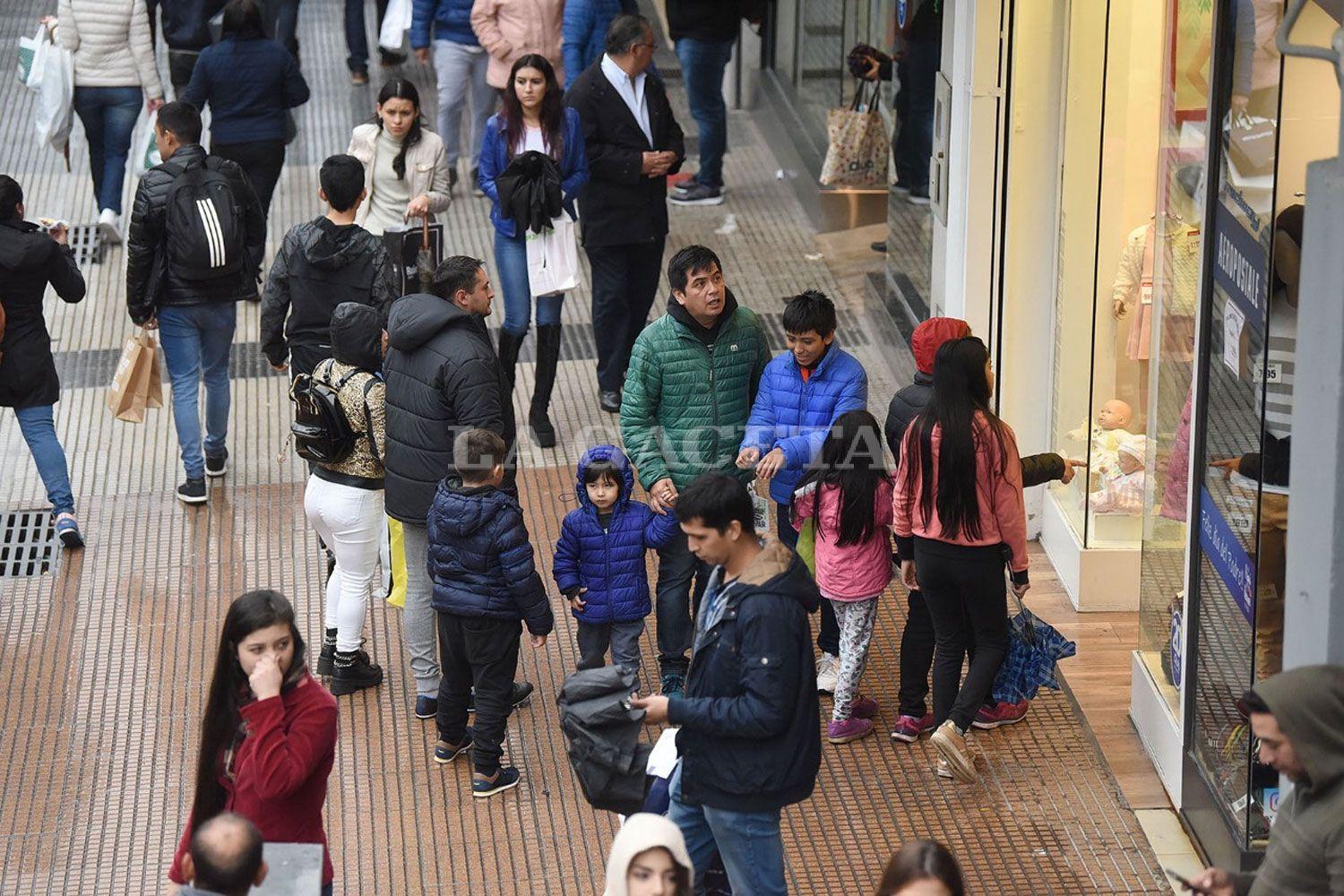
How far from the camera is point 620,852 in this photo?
4.48 m

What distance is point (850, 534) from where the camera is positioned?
701cm

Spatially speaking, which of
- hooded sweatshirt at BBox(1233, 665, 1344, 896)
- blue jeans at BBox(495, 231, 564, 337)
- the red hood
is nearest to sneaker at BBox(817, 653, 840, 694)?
the red hood

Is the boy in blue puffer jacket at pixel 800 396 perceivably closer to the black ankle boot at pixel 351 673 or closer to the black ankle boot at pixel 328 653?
the black ankle boot at pixel 351 673

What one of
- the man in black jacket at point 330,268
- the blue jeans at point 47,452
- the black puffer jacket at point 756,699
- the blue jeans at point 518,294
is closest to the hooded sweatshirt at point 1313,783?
the black puffer jacket at point 756,699

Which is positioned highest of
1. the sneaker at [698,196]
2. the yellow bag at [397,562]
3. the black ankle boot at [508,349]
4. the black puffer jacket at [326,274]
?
the sneaker at [698,196]

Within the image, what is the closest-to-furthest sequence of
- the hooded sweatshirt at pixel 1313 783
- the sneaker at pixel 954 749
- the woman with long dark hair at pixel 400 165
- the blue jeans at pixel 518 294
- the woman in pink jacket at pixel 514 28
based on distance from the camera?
the hooded sweatshirt at pixel 1313 783, the sneaker at pixel 954 749, the woman with long dark hair at pixel 400 165, the blue jeans at pixel 518 294, the woman in pink jacket at pixel 514 28

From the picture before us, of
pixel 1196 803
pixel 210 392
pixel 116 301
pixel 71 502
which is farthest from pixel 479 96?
pixel 1196 803

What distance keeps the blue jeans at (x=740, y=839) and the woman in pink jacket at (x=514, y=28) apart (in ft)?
24.8

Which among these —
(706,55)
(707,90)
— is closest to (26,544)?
(707,90)

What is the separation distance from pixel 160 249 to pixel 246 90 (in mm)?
2517

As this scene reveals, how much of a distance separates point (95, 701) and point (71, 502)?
1678mm

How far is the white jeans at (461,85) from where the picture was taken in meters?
12.9

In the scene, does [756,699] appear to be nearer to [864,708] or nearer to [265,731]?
[265,731]

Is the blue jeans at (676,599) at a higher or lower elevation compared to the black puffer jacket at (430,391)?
lower
